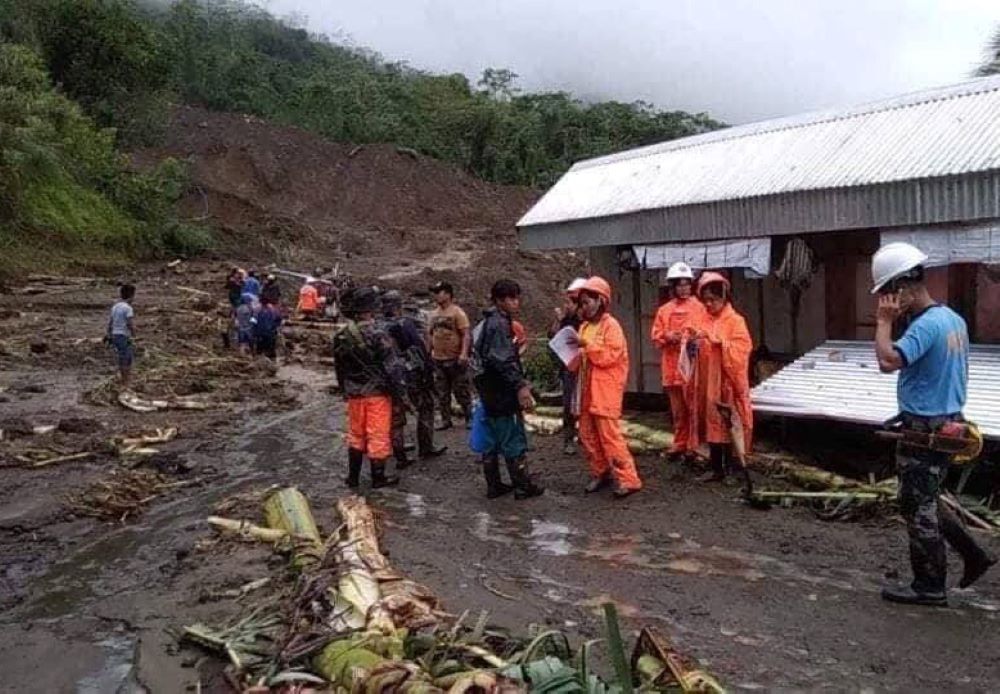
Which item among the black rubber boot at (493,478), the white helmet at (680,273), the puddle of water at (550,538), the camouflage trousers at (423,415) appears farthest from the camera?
the camouflage trousers at (423,415)

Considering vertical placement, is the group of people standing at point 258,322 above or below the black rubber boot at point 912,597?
above

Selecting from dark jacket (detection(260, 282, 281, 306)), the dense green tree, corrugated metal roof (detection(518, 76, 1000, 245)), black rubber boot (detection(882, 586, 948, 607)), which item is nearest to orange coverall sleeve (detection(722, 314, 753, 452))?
corrugated metal roof (detection(518, 76, 1000, 245))

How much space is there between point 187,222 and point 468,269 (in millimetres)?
9691

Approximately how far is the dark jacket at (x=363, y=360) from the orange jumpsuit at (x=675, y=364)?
2.46 m

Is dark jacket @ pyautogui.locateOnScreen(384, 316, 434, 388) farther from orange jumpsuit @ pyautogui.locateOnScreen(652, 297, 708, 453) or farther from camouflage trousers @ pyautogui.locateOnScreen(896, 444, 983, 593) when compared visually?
camouflage trousers @ pyautogui.locateOnScreen(896, 444, 983, 593)

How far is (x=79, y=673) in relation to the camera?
5.20 meters

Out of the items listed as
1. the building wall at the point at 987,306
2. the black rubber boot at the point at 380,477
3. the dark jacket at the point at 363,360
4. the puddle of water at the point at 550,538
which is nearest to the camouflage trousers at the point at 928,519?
the puddle of water at the point at 550,538

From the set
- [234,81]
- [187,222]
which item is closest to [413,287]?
[187,222]

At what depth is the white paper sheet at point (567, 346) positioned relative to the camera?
827 centimetres

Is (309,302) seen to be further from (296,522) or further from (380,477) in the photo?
(296,522)

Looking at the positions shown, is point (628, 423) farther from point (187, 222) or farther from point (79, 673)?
point (187, 222)

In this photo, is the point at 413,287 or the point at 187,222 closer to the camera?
the point at 413,287

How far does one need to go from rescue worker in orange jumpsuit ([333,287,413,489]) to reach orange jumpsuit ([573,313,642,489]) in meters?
1.58

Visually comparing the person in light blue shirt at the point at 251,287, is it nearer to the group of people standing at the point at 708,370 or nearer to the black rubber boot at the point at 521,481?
the group of people standing at the point at 708,370
